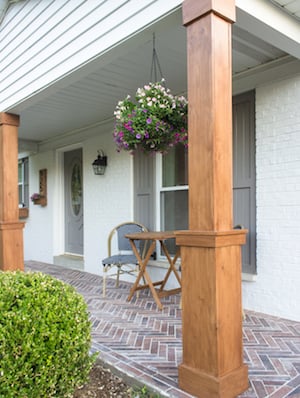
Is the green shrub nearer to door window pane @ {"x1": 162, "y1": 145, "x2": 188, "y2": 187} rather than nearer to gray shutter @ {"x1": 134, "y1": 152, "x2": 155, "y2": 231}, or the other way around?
door window pane @ {"x1": 162, "y1": 145, "x2": 188, "y2": 187}

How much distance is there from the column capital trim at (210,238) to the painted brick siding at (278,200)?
141 centimetres

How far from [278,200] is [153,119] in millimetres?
1435

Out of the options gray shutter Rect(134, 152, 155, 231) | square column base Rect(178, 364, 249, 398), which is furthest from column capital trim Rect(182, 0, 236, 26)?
gray shutter Rect(134, 152, 155, 231)

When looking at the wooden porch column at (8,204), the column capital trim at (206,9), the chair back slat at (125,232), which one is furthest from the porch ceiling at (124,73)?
the chair back slat at (125,232)

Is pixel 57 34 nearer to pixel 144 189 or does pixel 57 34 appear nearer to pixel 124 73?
pixel 124 73

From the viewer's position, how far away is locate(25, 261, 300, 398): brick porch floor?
2037mm

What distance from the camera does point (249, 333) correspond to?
2840 mm

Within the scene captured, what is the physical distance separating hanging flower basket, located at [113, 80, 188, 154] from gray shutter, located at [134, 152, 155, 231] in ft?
5.67

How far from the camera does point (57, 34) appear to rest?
3164mm

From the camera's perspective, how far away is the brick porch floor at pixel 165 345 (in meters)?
2.04

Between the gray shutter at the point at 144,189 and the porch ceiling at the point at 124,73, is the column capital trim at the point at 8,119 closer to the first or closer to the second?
the porch ceiling at the point at 124,73

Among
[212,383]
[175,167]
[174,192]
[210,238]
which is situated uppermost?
[175,167]

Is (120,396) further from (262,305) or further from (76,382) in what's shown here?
(262,305)

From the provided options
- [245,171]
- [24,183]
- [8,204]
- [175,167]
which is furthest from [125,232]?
[24,183]
